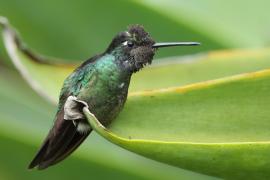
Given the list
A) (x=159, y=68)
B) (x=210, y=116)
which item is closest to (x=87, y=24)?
(x=159, y=68)

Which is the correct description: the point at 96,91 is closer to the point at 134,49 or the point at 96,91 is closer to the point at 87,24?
the point at 134,49

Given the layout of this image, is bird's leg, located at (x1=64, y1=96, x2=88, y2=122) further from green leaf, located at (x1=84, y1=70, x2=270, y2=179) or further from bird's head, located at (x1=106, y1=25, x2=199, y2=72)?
bird's head, located at (x1=106, y1=25, x2=199, y2=72)

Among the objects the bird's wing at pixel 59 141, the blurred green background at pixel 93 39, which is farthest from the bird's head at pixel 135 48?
the blurred green background at pixel 93 39

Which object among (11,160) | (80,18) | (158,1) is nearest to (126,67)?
(11,160)

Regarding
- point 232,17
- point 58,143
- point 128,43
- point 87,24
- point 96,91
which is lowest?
point 58,143

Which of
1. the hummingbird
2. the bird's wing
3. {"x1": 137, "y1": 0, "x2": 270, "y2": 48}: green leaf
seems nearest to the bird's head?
the hummingbird

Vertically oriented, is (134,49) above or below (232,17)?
below

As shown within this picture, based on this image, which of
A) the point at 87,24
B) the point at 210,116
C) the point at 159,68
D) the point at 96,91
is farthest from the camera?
the point at 87,24
